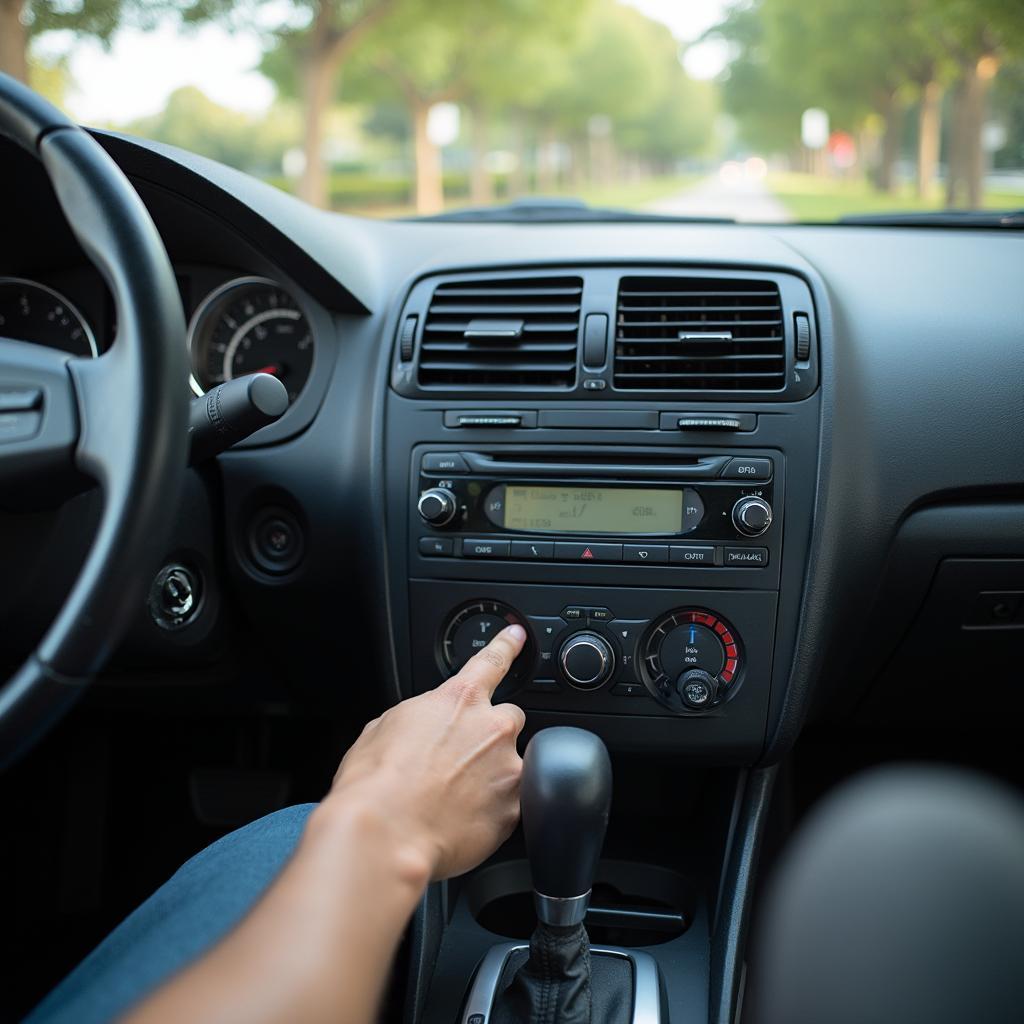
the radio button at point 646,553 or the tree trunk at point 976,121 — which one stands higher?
the tree trunk at point 976,121

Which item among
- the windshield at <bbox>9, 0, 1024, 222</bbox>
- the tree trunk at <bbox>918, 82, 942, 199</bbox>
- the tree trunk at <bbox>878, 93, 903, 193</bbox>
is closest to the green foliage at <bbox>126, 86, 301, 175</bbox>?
the windshield at <bbox>9, 0, 1024, 222</bbox>

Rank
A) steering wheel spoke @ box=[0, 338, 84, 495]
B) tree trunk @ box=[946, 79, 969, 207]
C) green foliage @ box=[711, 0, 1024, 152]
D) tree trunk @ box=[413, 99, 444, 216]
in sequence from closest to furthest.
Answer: steering wheel spoke @ box=[0, 338, 84, 495]
tree trunk @ box=[946, 79, 969, 207]
green foliage @ box=[711, 0, 1024, 152]
tree trunk @ box=[413, 99, 444, 216]

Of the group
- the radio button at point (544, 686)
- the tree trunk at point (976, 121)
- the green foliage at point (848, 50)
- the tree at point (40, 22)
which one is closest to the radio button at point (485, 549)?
the radio button at point (544, 686)

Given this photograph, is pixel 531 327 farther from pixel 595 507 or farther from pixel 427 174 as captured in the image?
pixel 427 174

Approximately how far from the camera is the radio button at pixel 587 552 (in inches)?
70.2

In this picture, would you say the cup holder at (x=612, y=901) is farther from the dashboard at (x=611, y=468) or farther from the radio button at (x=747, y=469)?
the radio button at (x=747, y=469)

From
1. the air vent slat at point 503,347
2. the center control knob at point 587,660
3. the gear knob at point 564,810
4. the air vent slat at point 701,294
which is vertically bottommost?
the gear knob at point 564,810

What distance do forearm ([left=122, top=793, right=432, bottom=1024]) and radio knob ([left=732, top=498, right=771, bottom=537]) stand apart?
0.82 metres

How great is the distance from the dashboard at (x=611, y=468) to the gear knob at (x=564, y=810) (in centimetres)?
32

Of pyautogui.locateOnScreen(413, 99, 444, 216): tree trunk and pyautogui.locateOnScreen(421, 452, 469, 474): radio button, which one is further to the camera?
pyautogui.locateOnScreen(413, 99, 444, 216): tree trunk

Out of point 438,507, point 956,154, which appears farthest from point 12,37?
point 956,154

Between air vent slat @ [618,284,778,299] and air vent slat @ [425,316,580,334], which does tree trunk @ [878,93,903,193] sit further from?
air vent slat @ [425,316,580,334]

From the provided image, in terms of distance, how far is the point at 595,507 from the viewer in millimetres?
1805

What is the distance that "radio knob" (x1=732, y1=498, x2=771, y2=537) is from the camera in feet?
5.68
